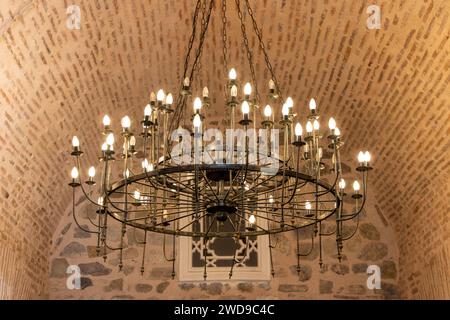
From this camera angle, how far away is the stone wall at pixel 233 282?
7.85 meters

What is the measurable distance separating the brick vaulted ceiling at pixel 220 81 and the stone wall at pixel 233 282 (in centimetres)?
19

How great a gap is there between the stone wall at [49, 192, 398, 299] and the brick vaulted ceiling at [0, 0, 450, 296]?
0.63 feet

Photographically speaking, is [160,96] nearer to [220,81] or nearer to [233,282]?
[220,81]

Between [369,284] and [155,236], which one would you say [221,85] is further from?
[369,284]

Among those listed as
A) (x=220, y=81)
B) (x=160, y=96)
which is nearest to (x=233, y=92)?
(x=160, y=96)

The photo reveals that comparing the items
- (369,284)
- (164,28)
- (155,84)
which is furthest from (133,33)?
(369,284)

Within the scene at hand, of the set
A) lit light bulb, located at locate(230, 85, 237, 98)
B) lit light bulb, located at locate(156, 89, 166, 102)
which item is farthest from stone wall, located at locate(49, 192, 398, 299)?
lit light bulb, located at locate(230, 85, 237, 98)

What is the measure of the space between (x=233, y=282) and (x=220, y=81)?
2004 millimetres

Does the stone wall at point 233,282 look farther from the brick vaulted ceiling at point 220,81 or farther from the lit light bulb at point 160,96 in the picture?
the lit light bulb at point 160,96

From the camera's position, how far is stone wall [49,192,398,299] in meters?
7.85

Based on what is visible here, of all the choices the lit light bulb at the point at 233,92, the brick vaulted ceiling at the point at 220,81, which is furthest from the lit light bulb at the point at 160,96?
the brick vaulted ceiling at the point at 220,81

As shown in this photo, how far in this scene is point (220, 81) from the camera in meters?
7.86

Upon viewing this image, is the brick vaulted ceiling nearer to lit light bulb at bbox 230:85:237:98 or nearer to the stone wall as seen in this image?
the stone wall

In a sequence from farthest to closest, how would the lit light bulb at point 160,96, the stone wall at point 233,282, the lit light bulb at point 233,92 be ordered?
the stone wall at point 233,282
the lit light bulb at point 160,96
the lit light bulb at point 233,92
